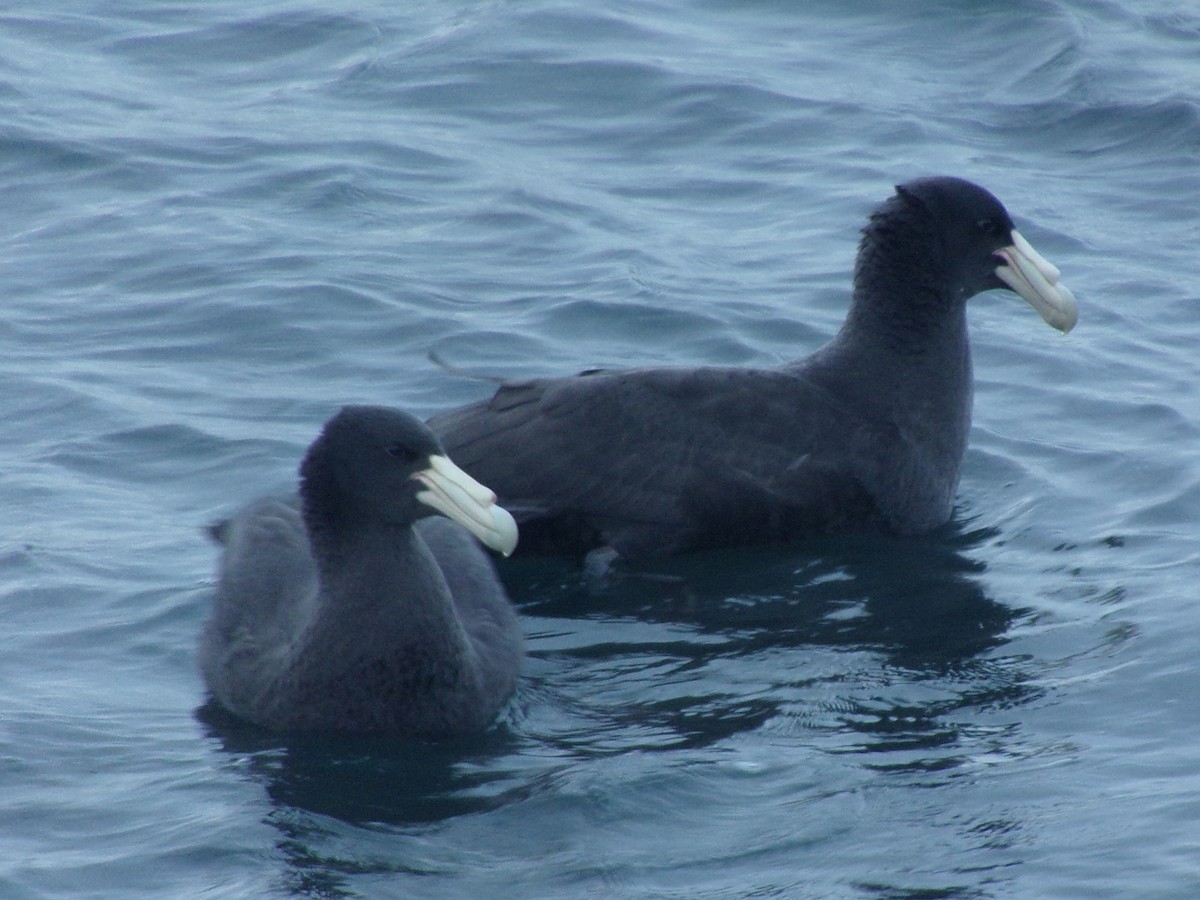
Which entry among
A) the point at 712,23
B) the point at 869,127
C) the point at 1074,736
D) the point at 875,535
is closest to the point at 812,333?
the point at 875,535

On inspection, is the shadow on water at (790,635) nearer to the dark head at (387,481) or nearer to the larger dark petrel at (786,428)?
the larger dark petrel at (786,428)

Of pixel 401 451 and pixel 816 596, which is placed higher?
pixel 401 451

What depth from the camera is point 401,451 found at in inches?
290

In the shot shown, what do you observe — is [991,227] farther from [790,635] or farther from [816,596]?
[790,635]

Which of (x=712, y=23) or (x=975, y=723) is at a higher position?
(x=712, y=23)

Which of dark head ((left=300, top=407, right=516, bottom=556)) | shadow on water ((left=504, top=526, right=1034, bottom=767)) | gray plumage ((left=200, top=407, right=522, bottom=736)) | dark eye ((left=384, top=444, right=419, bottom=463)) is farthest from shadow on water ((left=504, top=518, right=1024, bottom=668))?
dark eye ((left=384, top=444, right=419, bottom=463))

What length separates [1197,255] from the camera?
42.8ft

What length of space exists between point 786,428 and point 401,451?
96.0 inches

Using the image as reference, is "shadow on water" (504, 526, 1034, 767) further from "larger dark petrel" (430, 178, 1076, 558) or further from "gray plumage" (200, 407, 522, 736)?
"gray plumage" (200, 407, 522, 736)

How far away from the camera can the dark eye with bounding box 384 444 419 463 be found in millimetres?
7371

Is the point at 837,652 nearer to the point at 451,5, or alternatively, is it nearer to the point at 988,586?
the point at 988,586

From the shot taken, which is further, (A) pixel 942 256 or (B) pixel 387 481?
(A) pixel 942 256

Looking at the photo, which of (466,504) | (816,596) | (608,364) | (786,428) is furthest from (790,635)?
(608,364)

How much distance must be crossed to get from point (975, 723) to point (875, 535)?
1.90 meters
